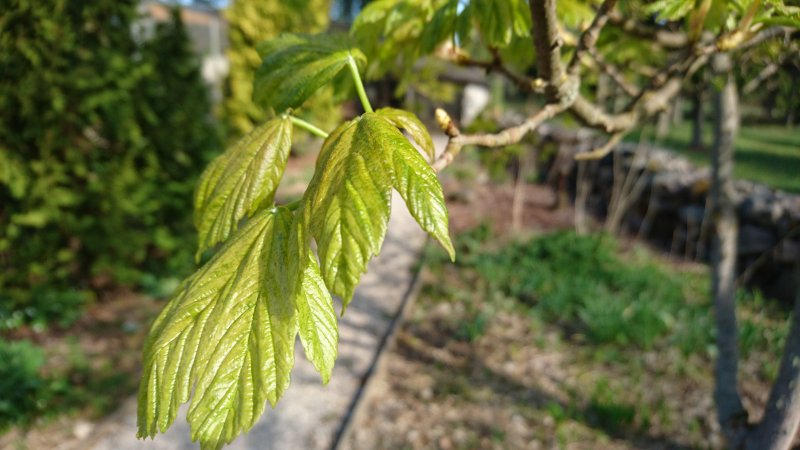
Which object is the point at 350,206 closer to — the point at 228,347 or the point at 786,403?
the point at 228,347

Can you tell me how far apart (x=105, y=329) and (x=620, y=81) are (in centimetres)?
463

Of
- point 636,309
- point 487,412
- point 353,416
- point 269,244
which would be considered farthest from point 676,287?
point 269,244

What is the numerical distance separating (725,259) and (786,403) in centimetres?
106

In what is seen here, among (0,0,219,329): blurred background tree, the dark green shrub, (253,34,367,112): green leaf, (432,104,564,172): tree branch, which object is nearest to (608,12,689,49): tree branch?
(432,104,564,172): tree branch

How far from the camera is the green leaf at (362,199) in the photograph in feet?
1.88

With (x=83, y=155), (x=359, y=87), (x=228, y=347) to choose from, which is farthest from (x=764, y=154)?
(x=228, y=347)

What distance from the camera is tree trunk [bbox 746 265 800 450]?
54.2 inches

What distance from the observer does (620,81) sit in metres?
1.69

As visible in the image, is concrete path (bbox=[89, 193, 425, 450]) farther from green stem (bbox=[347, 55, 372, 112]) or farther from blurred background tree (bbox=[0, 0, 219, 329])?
green stem (bbox=[347, 55, 372, 112])

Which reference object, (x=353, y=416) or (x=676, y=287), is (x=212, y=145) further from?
(x=676, y=287)

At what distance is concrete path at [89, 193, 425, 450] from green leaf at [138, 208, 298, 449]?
91.0 inches

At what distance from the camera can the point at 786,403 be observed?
4.58 feet

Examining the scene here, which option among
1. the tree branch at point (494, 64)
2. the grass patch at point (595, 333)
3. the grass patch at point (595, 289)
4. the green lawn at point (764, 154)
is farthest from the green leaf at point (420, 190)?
the green lawn at point (764, 154)

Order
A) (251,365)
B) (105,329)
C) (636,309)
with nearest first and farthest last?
(251,365), (636,309), (105,329)
